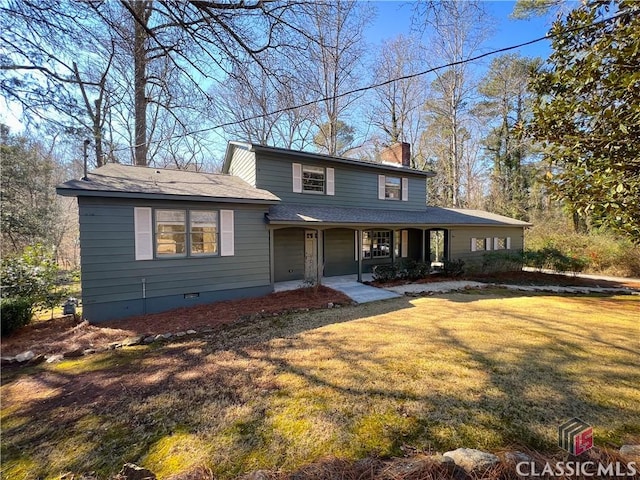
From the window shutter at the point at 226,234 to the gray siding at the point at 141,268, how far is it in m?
0.15

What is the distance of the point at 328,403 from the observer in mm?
3004

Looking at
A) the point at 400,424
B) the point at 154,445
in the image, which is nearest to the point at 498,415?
the point at 400,424

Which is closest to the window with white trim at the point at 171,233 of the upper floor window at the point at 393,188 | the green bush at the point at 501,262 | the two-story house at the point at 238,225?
the two-story house at the point at 238,225

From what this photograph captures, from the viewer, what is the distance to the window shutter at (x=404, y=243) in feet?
46.3

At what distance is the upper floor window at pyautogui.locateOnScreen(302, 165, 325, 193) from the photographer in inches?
436

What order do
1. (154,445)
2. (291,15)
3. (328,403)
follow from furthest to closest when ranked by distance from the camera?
1. (291,15)
2. (328,403)
3. (154,445)

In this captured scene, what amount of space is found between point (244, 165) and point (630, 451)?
11.3 meters

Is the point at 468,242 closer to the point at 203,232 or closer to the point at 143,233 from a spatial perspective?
the point at 203,232

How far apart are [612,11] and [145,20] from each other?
7844 millimetres

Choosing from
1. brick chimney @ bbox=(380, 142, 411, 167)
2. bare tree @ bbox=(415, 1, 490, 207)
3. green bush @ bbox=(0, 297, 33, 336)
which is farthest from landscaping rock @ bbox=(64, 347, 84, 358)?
bare tree @ bbox=(415, 1, 490, 207)

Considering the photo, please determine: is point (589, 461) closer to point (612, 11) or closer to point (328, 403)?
point (328, 403)

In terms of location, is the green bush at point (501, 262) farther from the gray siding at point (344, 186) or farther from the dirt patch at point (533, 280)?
the gray siding at point (344, 186)

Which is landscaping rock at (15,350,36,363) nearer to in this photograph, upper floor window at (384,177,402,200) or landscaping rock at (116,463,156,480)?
landscaping rock at (116,463,156,480)

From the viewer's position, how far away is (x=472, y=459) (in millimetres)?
2059
